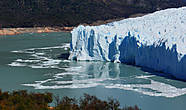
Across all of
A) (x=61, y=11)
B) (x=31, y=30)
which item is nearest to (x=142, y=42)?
(x=31, y=30)

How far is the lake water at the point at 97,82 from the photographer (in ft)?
37.7

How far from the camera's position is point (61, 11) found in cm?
5656

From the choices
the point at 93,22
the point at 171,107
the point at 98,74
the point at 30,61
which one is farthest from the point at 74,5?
the point at 171,107

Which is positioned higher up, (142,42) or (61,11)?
(61,11)

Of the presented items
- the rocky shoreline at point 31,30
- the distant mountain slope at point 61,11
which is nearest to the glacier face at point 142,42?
the rocky shoreline at point 31,30

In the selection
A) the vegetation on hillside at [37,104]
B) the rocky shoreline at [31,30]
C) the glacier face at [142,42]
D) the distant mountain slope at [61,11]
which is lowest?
the vegetation on hillside at [37,104]

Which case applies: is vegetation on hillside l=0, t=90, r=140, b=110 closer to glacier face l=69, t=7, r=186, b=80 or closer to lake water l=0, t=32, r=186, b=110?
lake water l=0, t=32, r=186, b=110

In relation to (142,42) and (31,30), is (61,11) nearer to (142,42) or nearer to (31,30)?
(31,30)

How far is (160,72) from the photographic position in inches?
604

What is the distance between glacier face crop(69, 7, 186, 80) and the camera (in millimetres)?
14406

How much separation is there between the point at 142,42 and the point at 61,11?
134ft

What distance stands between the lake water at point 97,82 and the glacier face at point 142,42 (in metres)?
0.59

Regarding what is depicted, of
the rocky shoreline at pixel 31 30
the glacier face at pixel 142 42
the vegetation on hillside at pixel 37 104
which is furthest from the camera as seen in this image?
the rocky shoreline at pixel 31 30

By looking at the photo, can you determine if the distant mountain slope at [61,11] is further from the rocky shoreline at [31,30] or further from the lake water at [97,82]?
the lake water at [97,82]
